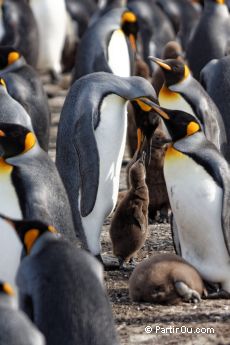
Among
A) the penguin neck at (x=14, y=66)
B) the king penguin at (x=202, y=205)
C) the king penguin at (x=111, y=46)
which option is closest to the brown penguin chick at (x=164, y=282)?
the king penguin at (x=202, y=205)

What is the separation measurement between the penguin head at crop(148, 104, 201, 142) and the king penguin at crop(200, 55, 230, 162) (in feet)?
8.26

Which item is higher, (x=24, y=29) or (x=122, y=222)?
(x=122, y=222)

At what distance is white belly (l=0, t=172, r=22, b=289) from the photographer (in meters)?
5.22

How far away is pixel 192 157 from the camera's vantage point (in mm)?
5723

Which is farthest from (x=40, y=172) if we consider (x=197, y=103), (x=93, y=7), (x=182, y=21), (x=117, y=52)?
(x=93, y=7)

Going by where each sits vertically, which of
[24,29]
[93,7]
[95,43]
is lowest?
[93,7]

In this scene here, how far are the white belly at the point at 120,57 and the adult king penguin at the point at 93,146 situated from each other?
9.19 feet

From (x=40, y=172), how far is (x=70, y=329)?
1.42 metres

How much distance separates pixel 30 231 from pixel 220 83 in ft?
13.5

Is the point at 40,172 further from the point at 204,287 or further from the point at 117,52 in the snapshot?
the point at 117,52

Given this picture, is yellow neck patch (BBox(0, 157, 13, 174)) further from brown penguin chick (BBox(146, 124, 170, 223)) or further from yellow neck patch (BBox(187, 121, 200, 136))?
brown penguin chick (BBox(146, 124, 170, 223))

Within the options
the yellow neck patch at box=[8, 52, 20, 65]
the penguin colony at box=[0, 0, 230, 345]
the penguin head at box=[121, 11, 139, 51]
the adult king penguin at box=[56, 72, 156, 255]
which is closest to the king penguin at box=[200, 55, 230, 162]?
the penguin colony at box=[0, 0, 230, 345]

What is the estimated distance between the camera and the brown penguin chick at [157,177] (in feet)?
23.4

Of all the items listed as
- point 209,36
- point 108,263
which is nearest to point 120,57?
point 209,36
